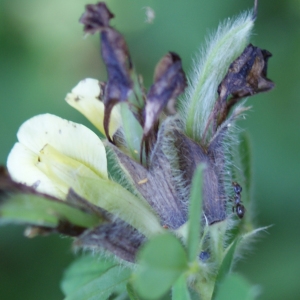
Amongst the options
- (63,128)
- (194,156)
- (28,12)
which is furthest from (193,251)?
(28,12)

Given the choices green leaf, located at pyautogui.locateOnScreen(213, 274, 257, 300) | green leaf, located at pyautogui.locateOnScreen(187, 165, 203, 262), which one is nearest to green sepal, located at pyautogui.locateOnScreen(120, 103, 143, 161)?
green leaf, located at pyautogui.locateOnScreen(187, 165, 203, 262)

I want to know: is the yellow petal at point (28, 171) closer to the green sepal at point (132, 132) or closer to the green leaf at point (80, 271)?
the green sepal at point (132, 132)

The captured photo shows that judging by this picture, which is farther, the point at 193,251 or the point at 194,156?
the point at 194,156

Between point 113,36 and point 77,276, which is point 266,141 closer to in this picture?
Result: point 77,276

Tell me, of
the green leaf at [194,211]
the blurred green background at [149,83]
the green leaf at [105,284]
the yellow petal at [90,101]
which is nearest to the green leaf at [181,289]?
the green leaf at [194,211]

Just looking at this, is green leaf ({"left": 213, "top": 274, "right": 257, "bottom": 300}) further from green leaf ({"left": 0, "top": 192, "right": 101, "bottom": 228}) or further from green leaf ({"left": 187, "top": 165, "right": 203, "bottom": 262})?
green leaf ({"left": 0, "top": 192, "right": 101, "bottom": 228})

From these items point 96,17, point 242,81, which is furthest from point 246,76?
point 96,17
